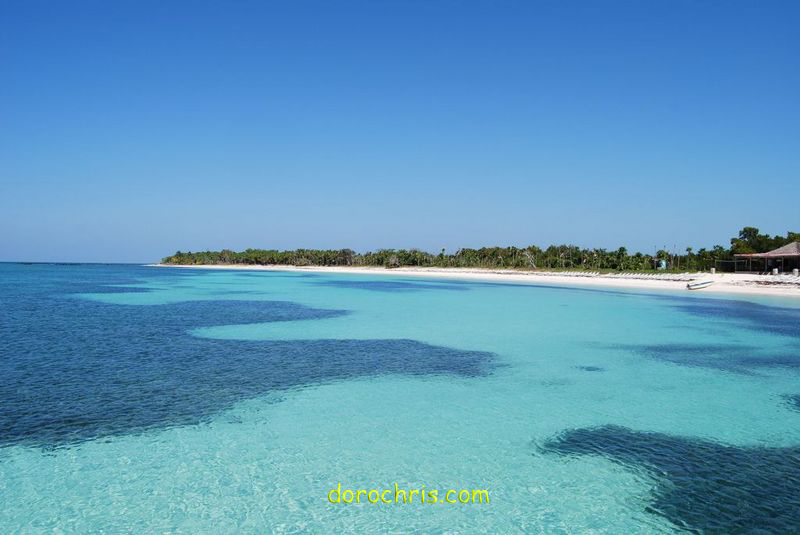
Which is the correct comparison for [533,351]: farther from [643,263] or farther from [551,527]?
[643,263]

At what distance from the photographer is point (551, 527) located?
4.92 metres

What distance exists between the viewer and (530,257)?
6888cm

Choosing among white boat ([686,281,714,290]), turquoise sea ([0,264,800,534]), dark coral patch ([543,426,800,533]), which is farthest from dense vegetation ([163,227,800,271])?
dark coral patch ([543,426,800,533])

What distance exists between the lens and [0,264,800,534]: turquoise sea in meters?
5.09

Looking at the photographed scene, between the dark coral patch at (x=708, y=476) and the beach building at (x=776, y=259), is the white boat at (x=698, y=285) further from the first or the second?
the dark coral patch at (x=708, y=476)

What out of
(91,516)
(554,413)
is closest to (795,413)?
(554,413)

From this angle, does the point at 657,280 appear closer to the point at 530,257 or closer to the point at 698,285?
the point at 698,285

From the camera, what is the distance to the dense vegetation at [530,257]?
168ft

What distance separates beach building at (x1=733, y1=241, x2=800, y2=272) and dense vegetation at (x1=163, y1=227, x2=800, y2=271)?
1.39m

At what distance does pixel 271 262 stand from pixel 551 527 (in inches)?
4233

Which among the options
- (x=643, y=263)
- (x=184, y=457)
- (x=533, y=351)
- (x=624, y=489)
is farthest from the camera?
(x=643, y=263)

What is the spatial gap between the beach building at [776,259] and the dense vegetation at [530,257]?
54.7 inches
